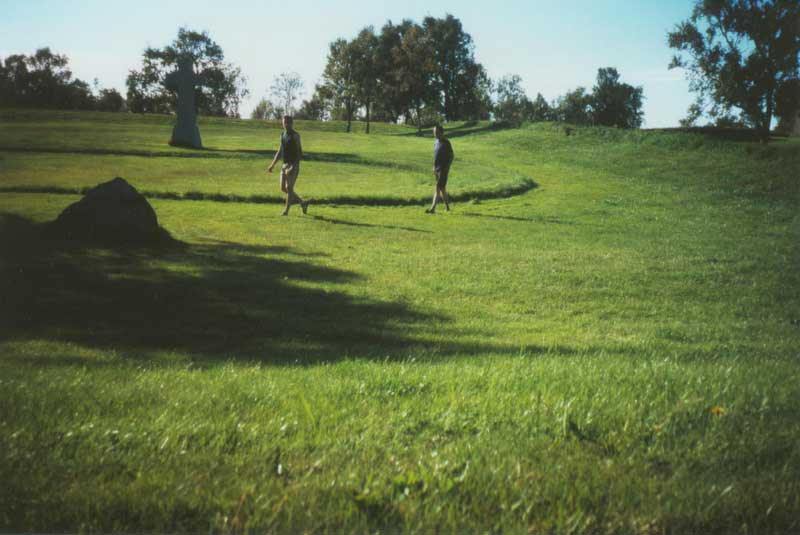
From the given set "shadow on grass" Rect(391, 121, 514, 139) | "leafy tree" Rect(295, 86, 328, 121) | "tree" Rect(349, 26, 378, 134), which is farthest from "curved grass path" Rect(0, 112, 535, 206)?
"leafy tree" Rect(295, 86, 328, 121)

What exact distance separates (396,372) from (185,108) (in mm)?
35562

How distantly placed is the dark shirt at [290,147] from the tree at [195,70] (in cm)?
746

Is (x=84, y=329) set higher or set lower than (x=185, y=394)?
lower

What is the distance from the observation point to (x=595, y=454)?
3.48m

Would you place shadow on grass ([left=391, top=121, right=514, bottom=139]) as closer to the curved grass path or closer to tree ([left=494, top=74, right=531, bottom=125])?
tree ([left=494, top=74, right=531, bottom=125])

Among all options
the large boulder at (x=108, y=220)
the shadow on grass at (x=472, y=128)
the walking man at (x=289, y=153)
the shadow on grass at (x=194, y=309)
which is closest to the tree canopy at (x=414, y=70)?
the shadow on grass at (x=472, y=128)

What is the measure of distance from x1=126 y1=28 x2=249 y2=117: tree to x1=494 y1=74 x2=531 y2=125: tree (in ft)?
132

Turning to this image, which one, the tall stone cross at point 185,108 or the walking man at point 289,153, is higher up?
the tall stone cross at point 185,108

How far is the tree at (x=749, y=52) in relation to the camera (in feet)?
50.5

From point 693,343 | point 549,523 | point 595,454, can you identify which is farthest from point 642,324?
point 549,523

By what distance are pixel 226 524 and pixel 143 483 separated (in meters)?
0.59

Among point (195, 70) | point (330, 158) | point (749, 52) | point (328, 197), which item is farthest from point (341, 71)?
point (749, 52)

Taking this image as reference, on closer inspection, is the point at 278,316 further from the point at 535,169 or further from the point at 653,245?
the point at 535,169

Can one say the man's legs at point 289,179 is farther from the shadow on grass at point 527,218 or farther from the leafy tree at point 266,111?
the leafy tree at point 266,111
